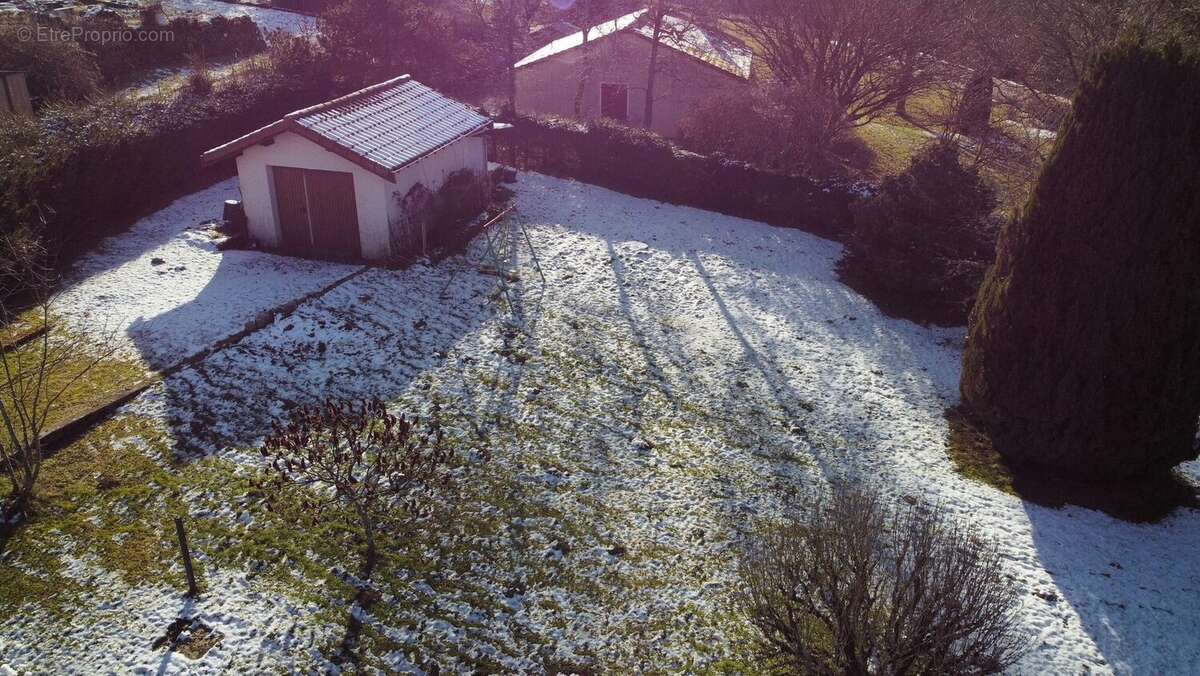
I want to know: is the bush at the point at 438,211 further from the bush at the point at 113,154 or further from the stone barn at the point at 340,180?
the bush at the point at 113,154

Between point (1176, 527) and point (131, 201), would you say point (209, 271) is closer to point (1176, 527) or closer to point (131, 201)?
point (131, 201)

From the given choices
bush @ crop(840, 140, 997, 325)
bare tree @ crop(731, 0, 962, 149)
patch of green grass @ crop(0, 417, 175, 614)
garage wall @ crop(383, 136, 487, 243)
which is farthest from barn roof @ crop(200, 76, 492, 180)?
bare tree @ crop(731, 0, 962, 149)

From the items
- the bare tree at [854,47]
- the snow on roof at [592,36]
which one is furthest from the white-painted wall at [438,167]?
the bare tree at [854,47]

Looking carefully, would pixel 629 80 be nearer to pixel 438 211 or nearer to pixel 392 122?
pixel 438 211

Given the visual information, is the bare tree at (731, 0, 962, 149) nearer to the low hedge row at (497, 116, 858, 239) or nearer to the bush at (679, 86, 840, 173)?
the bush at (679, 86, 840, 173)

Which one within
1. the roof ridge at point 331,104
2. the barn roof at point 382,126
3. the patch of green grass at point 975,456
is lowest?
the patch of green grass at point 975,456

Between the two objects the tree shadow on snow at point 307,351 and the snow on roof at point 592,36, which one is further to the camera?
the snow on roof at point 592,36

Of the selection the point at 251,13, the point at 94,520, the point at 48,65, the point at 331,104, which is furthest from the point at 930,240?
the point at 251,13
